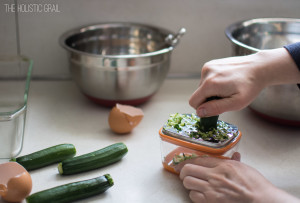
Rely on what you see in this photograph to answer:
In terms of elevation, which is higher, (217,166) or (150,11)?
(150,11)

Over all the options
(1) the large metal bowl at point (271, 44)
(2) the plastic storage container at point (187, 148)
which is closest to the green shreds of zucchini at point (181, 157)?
(2) the plastic storage container at point (187, 148)

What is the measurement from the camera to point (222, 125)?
3.31 feet

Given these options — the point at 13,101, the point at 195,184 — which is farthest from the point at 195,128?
the point at 13,101

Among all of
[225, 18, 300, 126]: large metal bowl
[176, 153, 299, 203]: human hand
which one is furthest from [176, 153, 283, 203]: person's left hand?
[225, 18, 300, 126]: large metal bowl

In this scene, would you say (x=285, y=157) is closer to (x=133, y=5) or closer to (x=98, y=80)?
(x=98, y=80)

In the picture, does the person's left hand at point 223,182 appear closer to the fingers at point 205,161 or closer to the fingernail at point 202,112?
the fingers at point 205,161

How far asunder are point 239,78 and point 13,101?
689mm

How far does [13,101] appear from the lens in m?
1.20

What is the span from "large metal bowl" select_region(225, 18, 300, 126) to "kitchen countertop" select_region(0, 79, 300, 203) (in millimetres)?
69

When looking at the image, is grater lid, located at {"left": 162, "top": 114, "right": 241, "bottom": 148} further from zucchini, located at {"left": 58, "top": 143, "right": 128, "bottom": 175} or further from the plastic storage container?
zucchini, located at {"left": 58, "top": 143, "right": 128, "bottom": 175}

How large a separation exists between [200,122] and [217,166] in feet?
0.41

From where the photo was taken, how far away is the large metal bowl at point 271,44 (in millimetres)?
1164

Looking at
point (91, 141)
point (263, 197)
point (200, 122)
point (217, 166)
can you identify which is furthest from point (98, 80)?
point (263, 197)

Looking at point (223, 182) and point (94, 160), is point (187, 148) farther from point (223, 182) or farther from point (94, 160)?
point (94, 160)
